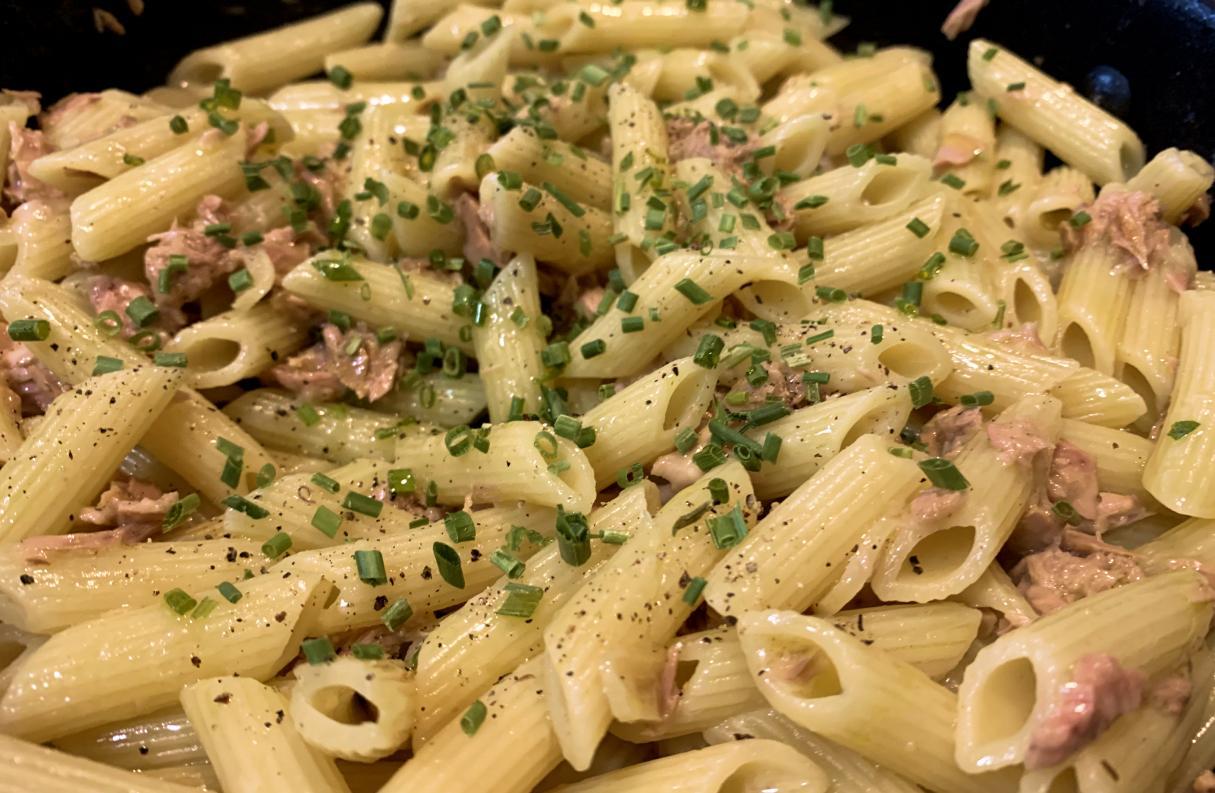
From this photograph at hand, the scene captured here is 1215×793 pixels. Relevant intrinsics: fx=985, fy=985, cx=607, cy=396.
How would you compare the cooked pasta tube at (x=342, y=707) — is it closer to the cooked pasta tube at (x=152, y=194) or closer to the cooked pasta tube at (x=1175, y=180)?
the cooked pasta tube at (x=152, y=194)

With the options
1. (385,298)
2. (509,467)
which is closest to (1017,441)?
→ (509,467)

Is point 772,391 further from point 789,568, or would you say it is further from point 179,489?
point 179,489

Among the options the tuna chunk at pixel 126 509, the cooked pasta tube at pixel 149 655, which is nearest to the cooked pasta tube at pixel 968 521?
the cooked pasta tube at pixel 149 655

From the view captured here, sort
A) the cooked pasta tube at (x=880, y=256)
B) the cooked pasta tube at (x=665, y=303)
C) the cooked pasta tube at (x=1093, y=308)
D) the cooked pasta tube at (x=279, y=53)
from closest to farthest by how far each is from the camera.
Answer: the cooked pasta tube at (x=665, y=303) < the cooked pasta tube at (x=1093, y=308) < the cooked pasta tube at (x=880, y=256) < the cooked pasta tube at (x=279, y=53)

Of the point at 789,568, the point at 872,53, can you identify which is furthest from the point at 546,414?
the point at 872,53

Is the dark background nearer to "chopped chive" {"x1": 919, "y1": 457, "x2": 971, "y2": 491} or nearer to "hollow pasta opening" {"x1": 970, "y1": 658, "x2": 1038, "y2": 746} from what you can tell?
"chopped chive" {"x1": 919, "y1": 457, "x2": 971, "y2": 491}

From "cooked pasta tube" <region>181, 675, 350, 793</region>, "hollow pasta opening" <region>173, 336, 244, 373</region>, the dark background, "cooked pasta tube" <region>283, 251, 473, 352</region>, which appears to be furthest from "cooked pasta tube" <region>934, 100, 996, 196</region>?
"cooked pasta tube" <region>181, 675, 350, 793</region>
